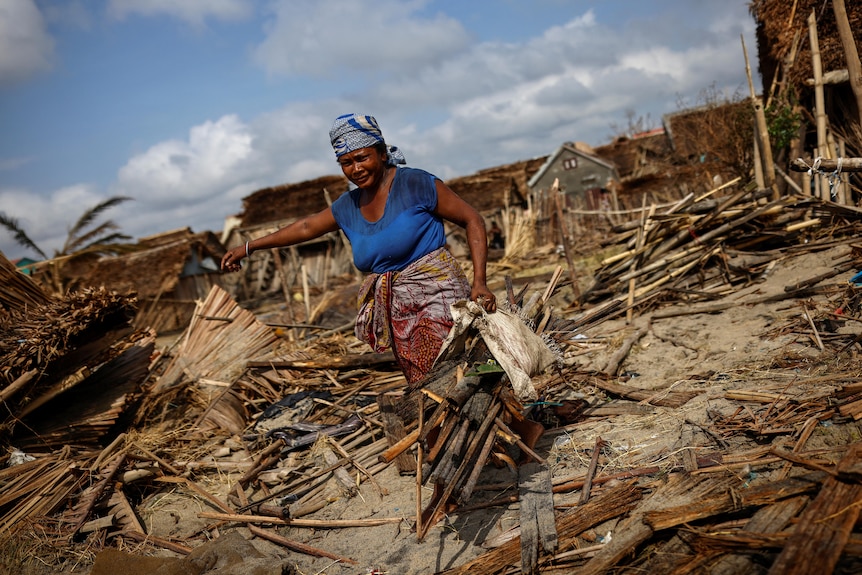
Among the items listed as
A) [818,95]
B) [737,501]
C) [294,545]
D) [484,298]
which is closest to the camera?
[737,501]

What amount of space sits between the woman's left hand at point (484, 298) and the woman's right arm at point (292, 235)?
3.20 feet

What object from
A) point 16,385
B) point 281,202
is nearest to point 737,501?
point 16,385

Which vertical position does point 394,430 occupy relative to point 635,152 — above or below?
below

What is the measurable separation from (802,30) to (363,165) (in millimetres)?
7073

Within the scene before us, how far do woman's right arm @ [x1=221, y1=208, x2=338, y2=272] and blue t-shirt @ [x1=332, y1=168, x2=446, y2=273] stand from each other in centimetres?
20

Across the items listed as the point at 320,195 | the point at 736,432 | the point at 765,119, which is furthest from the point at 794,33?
the point at 320,195

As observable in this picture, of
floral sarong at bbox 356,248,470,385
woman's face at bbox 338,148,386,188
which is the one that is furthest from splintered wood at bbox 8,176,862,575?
woman's face at bbox 338,148,386,188

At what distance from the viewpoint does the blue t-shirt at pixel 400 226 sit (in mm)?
2977

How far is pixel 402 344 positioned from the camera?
128 inches

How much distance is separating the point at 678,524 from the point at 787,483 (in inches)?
17.3

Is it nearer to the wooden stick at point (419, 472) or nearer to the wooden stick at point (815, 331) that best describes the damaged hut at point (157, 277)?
the wooden stick at point (419, 472)

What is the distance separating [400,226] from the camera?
298cm

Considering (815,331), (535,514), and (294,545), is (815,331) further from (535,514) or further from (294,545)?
(294,545)

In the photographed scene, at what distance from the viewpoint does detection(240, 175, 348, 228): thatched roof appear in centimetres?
2030
